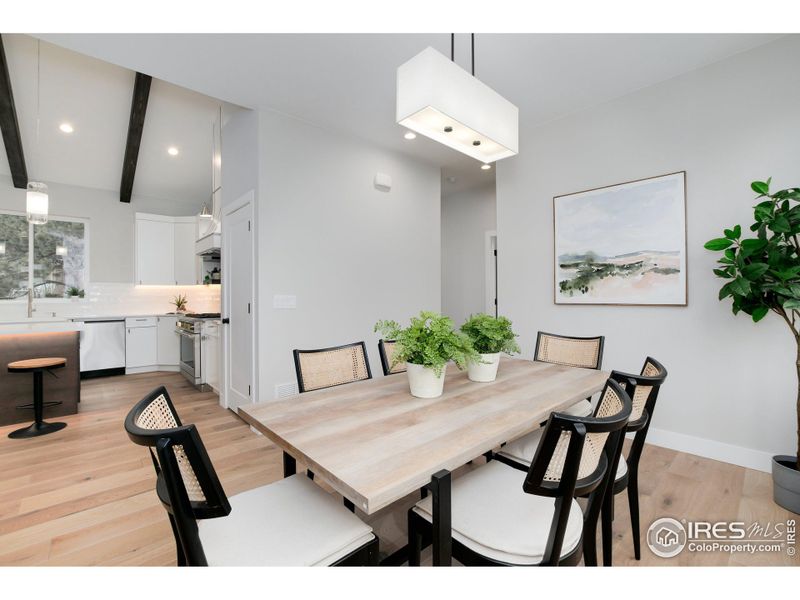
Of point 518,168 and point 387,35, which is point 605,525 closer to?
point 387,35

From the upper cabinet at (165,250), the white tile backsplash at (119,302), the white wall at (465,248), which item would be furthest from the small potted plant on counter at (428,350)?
the upper cabinet at (165,250)

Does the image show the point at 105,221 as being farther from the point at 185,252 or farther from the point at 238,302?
the point at 238,302

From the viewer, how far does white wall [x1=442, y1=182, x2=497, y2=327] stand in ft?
18.9

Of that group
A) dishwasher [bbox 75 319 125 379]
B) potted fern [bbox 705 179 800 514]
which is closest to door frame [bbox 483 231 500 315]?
potted fern [bbox 705 179 800 514]

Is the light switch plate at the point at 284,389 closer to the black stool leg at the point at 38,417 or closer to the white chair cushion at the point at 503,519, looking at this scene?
the black stool leg at the point at 38,417

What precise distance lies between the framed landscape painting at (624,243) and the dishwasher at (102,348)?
603cm

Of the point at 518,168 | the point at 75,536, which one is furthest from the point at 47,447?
the point at 518,168

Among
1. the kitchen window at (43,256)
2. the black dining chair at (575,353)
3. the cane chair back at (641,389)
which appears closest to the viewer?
the cane chair back at (641,389)

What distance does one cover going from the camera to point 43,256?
17.4ft

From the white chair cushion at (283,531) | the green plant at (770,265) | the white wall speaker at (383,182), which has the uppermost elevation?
the white wall speaker at (383,182)

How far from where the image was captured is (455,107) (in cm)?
162

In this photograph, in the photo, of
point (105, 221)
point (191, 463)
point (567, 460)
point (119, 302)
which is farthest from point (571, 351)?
point (105, 221)

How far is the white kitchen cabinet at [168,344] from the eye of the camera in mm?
5801

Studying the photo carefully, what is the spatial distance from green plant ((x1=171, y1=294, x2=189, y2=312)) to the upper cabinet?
386 mm
